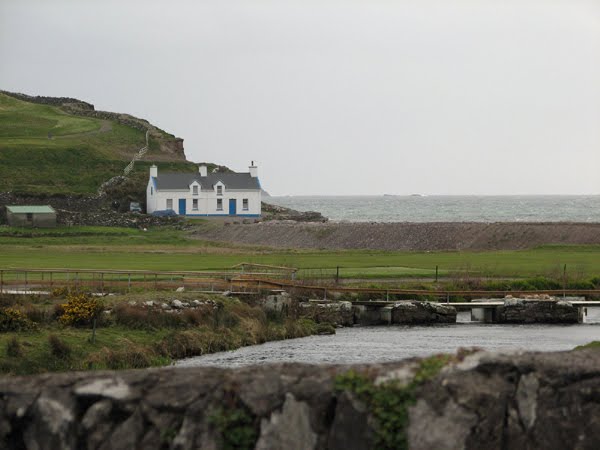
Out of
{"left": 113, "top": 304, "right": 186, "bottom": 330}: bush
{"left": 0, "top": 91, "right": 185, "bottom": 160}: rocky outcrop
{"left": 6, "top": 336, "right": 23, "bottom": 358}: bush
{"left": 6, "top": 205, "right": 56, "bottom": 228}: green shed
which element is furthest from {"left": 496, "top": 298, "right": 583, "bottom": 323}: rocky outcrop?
{"left": 0, "top": 91, "right": 185, "bottom": 160}: rocky outcrop

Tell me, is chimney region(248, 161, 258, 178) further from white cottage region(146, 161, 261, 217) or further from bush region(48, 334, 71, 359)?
bush region(48, 334, 71, 359)

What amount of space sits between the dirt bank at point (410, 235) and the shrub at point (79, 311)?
196 feet

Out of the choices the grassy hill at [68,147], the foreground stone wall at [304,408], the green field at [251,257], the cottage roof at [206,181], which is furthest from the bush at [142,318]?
the grassy hill at [68,147]

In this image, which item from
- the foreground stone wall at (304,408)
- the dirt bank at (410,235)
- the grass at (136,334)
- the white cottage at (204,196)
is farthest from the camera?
the white cottage at (204,196)

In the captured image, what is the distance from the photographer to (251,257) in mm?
76625

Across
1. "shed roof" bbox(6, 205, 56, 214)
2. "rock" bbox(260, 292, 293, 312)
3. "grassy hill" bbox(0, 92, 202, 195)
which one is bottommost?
"rock" bbox(260, 292, 293, 312)

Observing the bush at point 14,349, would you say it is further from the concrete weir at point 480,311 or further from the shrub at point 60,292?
the concrete weir at point 480,311

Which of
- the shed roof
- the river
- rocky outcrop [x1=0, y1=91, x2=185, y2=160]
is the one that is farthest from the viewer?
rocky outcrop [x1=0, y1=91, x2=185, y2=160]

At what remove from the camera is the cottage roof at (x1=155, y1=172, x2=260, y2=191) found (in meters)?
128

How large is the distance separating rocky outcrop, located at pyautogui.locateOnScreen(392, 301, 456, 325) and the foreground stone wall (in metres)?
41.1

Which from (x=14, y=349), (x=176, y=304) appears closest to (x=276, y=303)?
(x=176, y=304)

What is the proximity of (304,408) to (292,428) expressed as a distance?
0.80 ft

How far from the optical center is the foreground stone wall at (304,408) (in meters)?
11.0

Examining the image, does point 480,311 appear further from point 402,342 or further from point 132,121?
point 132,121
